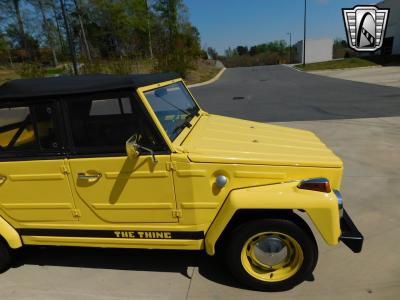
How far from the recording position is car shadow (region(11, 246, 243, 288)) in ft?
9.91

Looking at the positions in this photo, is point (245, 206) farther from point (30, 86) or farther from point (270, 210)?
point (30, 86)

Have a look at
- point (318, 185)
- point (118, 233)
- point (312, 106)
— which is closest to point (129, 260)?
point (118, 233)

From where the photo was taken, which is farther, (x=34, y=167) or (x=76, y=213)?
(x=76, y=213)

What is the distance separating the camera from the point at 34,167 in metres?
2.68

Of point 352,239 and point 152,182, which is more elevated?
point 152,182

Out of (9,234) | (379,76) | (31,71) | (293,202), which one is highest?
(31,71)

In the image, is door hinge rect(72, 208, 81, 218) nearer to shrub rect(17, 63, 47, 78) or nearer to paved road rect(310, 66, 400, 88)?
paved road rect(310, 66, 400, 88)

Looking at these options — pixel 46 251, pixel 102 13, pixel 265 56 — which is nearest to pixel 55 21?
pixel 102 13

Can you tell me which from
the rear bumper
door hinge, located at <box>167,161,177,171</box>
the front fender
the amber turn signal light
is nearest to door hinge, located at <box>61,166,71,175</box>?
door hinge, located at <box>167,161,177,171</box>

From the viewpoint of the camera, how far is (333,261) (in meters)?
2.99

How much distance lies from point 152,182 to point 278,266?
1.31 meters

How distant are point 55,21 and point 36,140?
3687cm

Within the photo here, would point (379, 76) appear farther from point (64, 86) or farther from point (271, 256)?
point (64, 86)

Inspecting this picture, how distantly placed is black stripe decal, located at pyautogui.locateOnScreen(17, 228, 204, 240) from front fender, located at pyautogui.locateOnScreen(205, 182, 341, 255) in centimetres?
39
